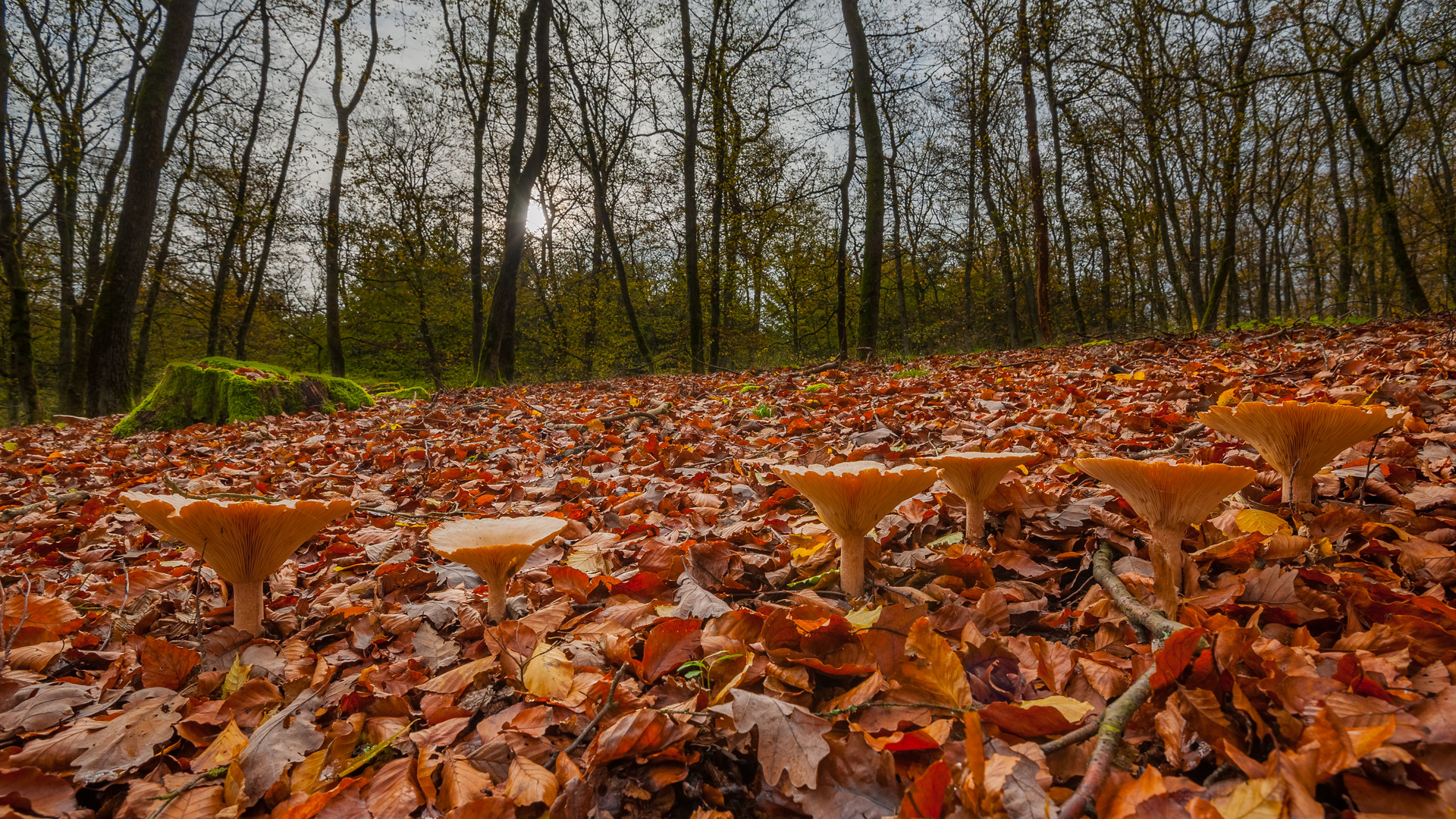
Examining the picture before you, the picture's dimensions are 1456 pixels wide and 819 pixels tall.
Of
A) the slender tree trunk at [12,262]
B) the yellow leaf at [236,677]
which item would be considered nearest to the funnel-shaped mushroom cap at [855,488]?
the yellow leaf at [236,677]

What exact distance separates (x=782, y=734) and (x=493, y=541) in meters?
0.85

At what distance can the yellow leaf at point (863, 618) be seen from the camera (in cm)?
131

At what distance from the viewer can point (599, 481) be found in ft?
10.1

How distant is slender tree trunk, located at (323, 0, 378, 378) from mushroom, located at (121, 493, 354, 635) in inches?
560

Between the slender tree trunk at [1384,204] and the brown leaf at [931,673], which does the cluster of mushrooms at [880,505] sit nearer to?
the brown leaf at [931,673]

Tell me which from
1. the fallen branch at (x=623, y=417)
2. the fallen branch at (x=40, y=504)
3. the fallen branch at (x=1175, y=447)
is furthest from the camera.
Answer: the fallen branch at (x=623, y=417)

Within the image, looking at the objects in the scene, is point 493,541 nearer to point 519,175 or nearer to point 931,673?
point 931,673

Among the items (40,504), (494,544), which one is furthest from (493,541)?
(40,504)

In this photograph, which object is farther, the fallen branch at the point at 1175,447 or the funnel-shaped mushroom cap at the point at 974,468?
the fallen branch at the point at 1175,447

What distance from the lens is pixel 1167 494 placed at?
3.93 ft

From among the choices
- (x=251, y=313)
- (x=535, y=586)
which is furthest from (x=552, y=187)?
(x=535, y=586)

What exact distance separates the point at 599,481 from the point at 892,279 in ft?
77.9

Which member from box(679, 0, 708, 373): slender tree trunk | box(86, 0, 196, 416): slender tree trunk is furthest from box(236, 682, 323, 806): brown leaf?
box(679, 0, 708, 373): slender tree trunk

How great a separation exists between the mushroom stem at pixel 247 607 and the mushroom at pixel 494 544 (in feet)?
1.90
